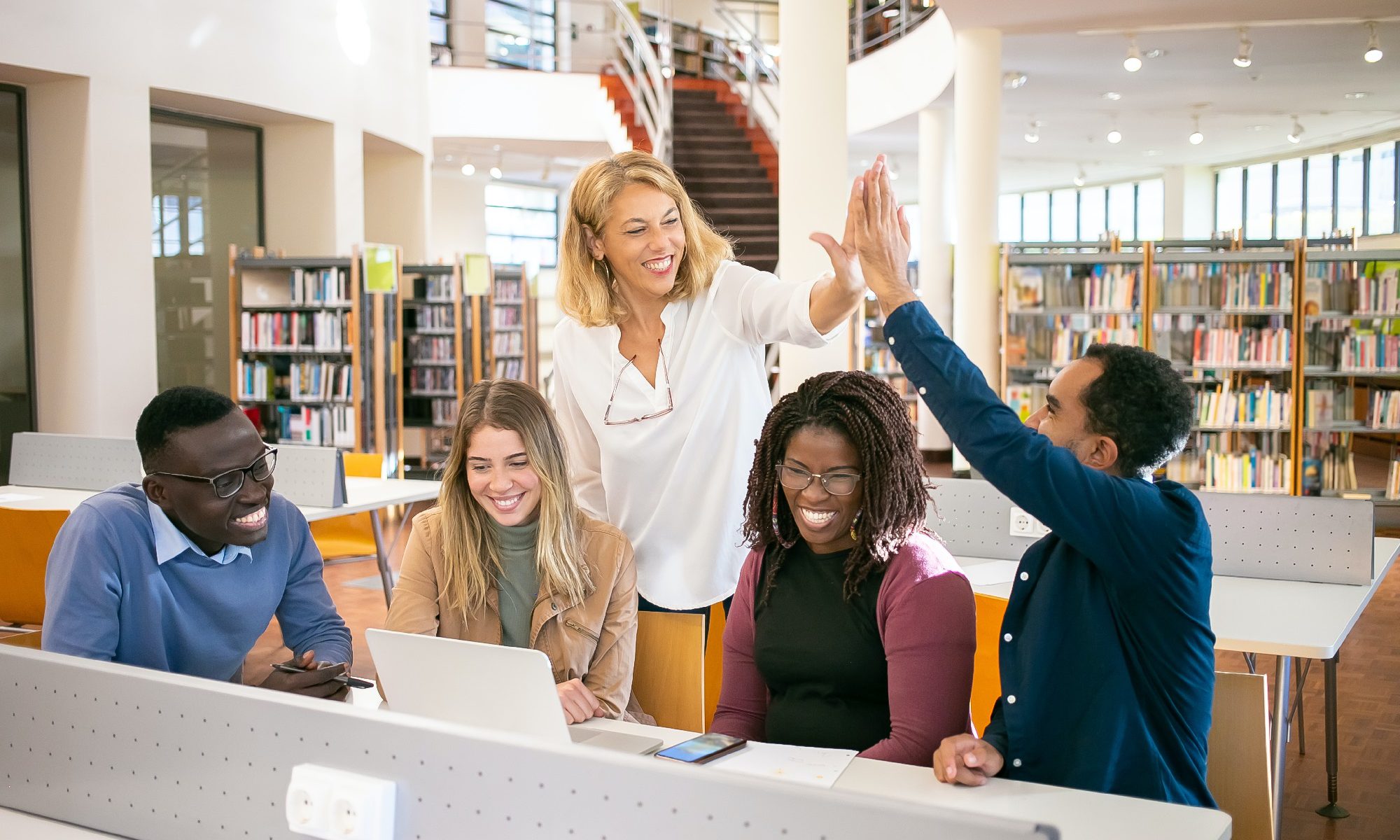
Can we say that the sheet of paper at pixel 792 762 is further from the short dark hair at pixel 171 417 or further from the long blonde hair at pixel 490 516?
the short dark hair at pixel 171 417

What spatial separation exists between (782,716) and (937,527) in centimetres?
180

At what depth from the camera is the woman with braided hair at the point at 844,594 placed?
1926mm

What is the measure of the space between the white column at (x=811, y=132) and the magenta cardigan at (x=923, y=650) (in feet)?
12.5

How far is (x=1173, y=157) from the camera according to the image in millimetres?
16094

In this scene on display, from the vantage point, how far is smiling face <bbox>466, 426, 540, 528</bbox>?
7.45 feet

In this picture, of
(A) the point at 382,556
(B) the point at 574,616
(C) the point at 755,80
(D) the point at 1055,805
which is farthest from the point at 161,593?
(C) the point at 755,80

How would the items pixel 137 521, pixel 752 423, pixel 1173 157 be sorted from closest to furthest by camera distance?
1. pixel 137 521
2. pixel 752 423
3. pixel 1173 157

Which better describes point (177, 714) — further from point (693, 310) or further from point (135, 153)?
point (135, 153)

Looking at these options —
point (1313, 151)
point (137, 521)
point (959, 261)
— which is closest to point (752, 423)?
point (137, 521)

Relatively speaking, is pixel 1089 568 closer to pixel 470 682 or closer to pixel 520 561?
pixel 470 682

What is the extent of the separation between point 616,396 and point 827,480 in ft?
1.99

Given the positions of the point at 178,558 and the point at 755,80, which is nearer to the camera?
the point at 178,558

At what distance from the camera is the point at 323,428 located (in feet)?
30.7

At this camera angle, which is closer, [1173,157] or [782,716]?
[782,716]
